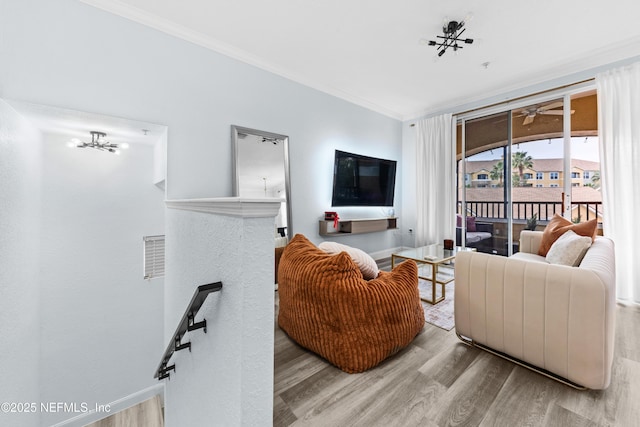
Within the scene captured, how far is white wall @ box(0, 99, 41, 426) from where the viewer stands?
149cm

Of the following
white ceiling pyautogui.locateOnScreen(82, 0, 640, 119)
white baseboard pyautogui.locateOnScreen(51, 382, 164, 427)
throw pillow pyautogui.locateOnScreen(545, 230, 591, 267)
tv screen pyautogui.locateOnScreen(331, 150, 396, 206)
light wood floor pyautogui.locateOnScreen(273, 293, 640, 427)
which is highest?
white ceiling pyautogui.locateOnScreen(82, 0, 640, 119)

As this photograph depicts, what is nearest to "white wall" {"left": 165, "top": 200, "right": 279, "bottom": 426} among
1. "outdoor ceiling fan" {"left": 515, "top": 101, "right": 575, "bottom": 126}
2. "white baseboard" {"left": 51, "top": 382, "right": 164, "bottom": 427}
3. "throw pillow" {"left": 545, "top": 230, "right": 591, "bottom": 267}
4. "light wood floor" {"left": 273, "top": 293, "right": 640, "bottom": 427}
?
"light wood floor" {"left": 273, "top": 293, "right": 640, "bottom": 427}

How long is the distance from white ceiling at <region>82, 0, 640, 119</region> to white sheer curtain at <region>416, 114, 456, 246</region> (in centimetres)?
88

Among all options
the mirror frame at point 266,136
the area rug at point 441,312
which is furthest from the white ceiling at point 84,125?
the area rug at point 441,312

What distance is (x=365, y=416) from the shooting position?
4.32ft

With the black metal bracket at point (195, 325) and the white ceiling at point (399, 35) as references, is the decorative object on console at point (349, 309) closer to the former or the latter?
the black metal bracket at point (195, 325)

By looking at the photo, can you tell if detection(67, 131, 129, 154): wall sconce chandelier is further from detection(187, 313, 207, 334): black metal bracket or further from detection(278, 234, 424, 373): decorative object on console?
detection(187, 313, 207, 334): black metal bracket

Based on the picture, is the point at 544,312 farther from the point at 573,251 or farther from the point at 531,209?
the point at 531,209

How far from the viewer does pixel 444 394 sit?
1.44m

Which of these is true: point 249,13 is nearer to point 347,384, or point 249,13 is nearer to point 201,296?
point 201,296

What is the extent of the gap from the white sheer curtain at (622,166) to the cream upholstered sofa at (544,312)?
1.47 m

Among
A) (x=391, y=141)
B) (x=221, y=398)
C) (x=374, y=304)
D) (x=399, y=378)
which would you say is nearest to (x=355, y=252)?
(x=374, y=304)

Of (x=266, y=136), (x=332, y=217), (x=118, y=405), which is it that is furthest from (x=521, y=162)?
(x=118, y=405)

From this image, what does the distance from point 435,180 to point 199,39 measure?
12.6 ft
